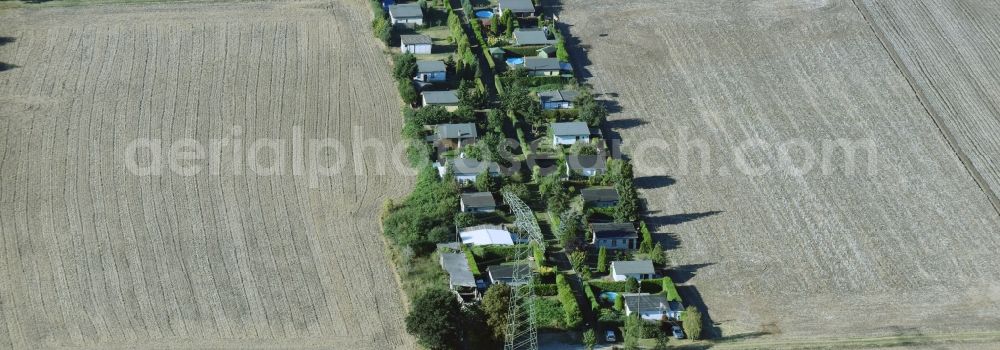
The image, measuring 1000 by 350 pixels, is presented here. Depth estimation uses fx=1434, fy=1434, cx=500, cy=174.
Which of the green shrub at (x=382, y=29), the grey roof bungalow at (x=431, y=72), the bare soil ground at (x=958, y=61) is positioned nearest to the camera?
the bare soil ground at (x=958, y=61)

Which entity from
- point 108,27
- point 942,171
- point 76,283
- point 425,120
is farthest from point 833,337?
point 108,27

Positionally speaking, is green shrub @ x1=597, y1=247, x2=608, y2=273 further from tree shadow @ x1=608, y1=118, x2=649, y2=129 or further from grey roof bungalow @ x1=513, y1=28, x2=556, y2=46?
grey roof bungalow @ x1=513, y1=28, x2=556, y2=46

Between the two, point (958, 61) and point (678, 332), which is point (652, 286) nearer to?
point (678, 332)

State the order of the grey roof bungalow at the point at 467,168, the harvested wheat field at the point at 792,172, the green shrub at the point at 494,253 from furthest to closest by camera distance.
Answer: the grey roof bungalow at the point at 467,168 < the green shrub at the point at 494,253 < the harvested wheat field at the point at 792,172

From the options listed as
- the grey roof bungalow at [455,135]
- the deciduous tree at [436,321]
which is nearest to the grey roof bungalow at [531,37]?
the grey roof bungalow at [455,135]

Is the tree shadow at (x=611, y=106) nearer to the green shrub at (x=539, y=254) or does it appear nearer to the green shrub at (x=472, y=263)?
the green shrub at (x=539, y=254)

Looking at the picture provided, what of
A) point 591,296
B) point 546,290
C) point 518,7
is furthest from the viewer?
point 518,7

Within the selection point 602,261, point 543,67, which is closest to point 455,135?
point 543,67
